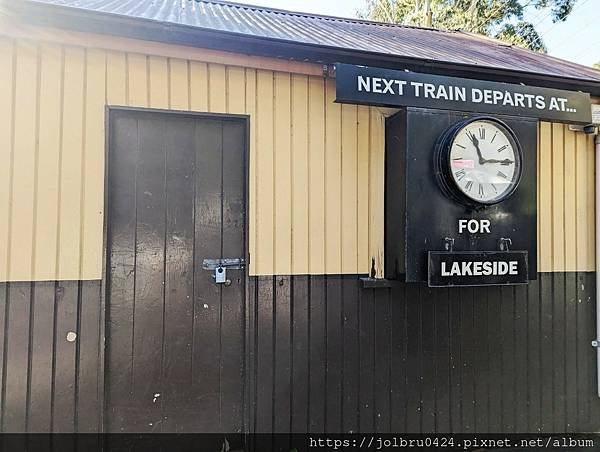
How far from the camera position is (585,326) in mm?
2859

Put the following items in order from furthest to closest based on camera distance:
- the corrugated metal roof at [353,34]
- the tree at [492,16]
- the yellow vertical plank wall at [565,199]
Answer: the tree at [492,16], the yellow vertical plank wall at [565,199], the corrugated metal roof at [353,34]

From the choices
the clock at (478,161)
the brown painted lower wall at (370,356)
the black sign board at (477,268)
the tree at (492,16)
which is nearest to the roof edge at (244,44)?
the clock at (478,161)

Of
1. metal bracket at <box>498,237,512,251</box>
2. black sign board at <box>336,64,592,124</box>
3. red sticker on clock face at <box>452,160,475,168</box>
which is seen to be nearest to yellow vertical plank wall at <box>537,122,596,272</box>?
black sign board at <box>336,64,592,124</box>

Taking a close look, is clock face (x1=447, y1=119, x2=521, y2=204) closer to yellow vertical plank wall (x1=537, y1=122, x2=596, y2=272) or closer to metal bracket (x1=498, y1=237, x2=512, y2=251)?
metal bracket (x1=498, y1=237, x2=512, y2=251)

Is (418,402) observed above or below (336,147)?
below

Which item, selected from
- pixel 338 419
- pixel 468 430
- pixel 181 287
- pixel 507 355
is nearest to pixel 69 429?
pixel 181 287

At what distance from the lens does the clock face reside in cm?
229

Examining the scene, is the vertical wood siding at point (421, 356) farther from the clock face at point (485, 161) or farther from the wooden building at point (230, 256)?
the clock face at point (485, 161)

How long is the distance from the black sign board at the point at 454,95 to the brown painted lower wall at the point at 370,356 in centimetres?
116

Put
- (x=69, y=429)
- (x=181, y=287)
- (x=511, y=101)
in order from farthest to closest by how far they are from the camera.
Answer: (x=511, y=101)
(x=181, y=287)
(x=69, y=429)

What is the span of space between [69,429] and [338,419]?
1.58 m

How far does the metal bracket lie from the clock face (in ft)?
0.84

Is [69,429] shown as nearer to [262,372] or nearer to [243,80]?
[262,372]

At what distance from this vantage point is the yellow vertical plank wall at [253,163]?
2.04 meters
